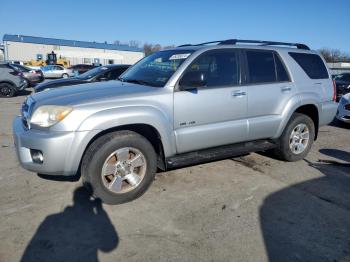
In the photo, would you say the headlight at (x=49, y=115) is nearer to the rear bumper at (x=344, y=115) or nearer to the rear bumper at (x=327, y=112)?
the rear bumper at (x=327, y=112)

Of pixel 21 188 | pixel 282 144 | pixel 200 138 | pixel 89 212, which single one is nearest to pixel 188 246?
pixel 89 212

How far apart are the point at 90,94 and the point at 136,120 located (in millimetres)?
635

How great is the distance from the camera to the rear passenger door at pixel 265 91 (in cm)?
479

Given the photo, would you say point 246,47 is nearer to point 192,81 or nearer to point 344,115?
point 192,81

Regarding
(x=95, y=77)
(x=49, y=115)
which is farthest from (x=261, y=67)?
(x=95, y=77)

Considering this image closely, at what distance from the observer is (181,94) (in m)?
4.11

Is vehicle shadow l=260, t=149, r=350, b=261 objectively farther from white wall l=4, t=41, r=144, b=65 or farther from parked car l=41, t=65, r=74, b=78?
white wall l=4, t=41, r=144, b=65

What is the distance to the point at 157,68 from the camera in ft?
15.3

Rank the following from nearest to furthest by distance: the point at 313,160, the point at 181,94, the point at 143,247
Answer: the point at 143,247
the point at 181,94
the point at 313,160

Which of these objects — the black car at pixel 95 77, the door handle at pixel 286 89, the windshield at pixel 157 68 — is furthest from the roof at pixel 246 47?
the black car at pixel 95 77

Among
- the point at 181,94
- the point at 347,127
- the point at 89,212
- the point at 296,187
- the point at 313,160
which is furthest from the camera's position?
the point at 347,127

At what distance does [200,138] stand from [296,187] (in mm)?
1496

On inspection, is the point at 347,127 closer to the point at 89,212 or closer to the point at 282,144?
the point at 282,144

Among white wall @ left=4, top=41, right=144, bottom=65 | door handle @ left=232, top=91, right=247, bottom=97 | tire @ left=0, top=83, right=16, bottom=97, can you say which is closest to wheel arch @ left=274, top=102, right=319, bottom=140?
door handle @ left=232, top=91, right=247, bottom=97
